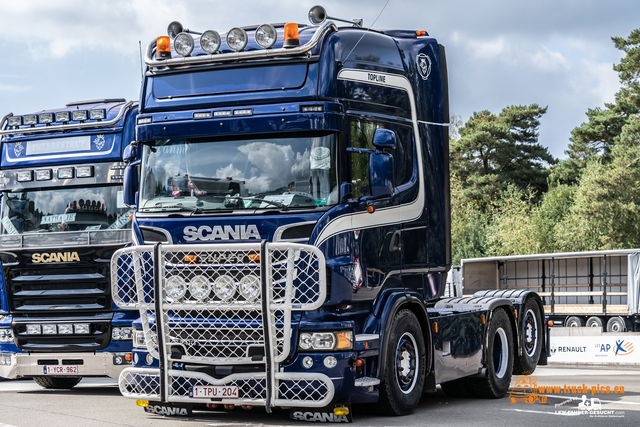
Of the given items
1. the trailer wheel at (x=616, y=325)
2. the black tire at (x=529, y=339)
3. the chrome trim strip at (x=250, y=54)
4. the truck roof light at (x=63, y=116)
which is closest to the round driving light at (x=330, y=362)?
the chrome trim strip at (x=250, y=54)

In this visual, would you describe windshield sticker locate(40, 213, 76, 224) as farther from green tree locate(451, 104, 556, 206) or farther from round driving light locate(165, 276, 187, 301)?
green tree locate(451, 104, 556, 206)

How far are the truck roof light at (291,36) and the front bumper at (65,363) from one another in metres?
5.56

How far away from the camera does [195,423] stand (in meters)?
8.80

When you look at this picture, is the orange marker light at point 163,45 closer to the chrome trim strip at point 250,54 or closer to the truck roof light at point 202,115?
the chrome trim strip at point 250,54

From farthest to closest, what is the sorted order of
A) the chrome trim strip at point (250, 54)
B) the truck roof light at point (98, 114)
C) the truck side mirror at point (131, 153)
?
1. the truck roof light at point (98, 114)
2. the truck side mirror at point (131, 153)
3. the chrome trim strip at point (250, 54)

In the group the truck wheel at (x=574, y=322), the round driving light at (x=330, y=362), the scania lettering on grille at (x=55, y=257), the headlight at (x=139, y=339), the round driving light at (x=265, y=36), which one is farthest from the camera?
the truck wheel at (x=574, y=322)

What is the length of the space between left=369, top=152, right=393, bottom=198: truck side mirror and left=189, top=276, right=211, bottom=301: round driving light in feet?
6.10

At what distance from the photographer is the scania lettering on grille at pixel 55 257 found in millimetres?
11953

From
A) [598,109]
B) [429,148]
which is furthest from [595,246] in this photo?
[429,148]

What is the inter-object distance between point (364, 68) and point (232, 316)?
2.96 metres

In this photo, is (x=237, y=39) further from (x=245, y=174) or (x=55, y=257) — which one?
(x=55, y=257)

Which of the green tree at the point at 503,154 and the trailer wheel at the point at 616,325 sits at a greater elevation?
the green tree at the point at 503,154

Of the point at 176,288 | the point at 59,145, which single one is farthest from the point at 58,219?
the point at 176,288

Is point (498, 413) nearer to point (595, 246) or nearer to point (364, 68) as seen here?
point (364, 68)
